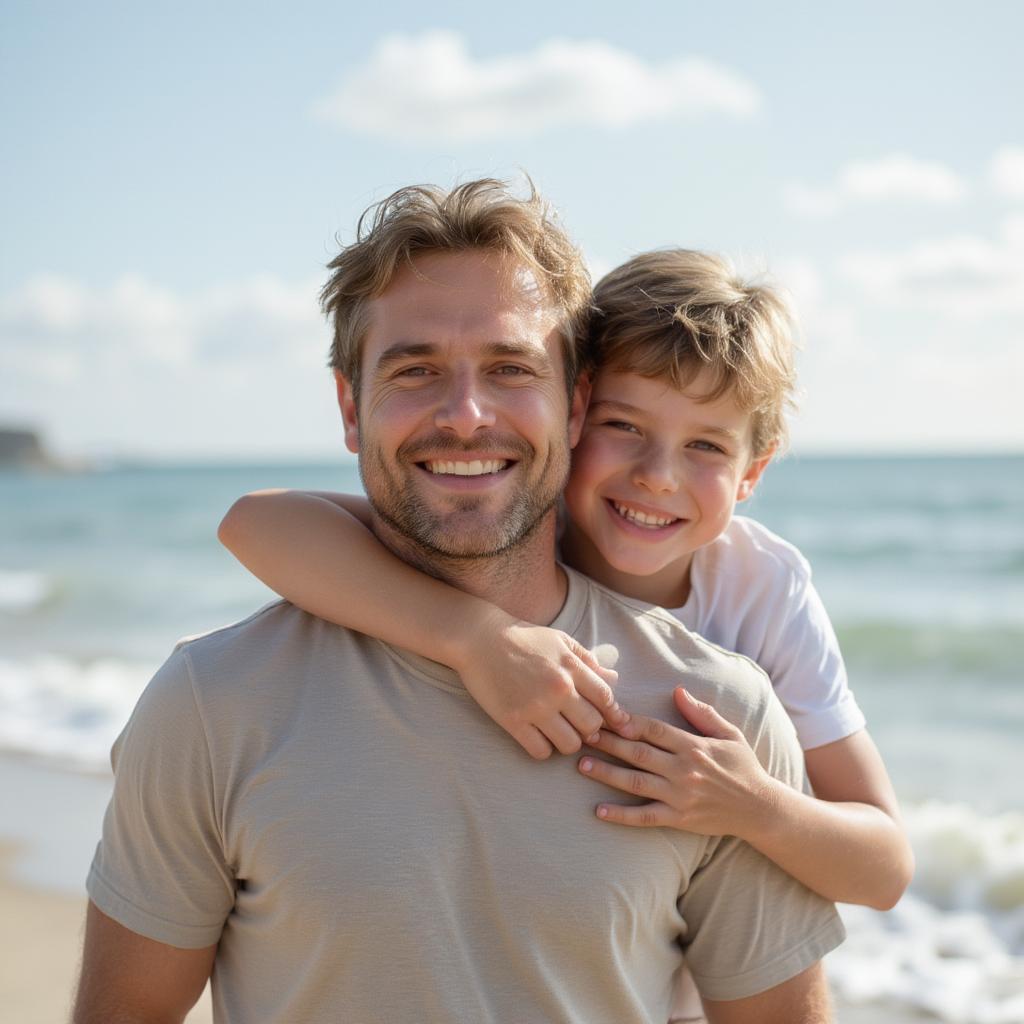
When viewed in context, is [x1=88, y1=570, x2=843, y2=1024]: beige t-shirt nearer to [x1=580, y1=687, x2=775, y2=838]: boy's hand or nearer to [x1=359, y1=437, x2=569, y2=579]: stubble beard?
[x1=580, y1=687, x2=775, y2=838]: boy's hand

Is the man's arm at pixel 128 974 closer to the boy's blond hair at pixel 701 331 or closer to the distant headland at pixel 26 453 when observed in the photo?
the boy's blond hair at pixel 701 331

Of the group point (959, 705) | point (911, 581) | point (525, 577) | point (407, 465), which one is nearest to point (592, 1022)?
point (525, 577)

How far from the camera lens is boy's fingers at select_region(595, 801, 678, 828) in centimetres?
203

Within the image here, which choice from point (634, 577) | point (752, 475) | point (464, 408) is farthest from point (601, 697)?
point (752, 475)

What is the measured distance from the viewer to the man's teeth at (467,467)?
2238mm

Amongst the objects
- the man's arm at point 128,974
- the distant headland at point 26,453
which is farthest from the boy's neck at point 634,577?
the distant headland at point 26,453

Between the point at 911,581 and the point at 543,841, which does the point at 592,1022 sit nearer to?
the point at 543,841

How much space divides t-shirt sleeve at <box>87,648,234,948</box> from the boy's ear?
5.35 feet

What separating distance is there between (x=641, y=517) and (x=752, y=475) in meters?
0.49

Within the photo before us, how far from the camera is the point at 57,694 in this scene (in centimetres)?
999

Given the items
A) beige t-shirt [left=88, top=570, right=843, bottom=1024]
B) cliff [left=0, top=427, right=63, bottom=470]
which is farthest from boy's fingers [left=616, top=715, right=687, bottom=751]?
cliff [left=0, top=427, right=63, bottom=470]

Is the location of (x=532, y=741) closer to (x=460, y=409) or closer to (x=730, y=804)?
(x=730, y=804)

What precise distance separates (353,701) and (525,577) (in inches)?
18.4

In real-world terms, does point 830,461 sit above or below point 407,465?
below
